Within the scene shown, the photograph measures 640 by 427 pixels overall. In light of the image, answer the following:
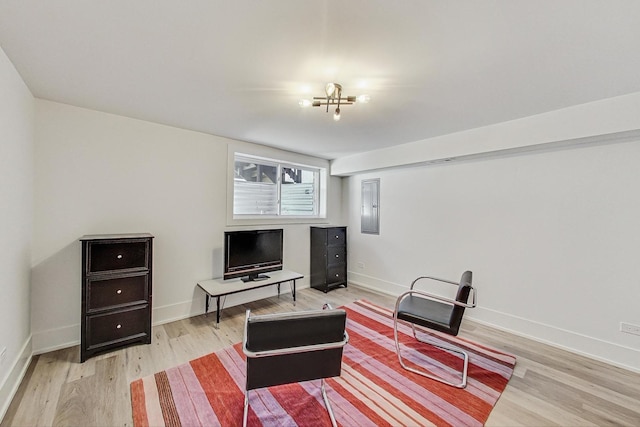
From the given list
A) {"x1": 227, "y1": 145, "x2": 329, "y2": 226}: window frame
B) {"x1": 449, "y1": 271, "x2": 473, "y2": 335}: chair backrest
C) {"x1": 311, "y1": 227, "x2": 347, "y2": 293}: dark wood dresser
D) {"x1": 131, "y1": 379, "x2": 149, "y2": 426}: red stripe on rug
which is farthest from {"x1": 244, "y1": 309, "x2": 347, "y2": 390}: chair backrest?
{"x1": 311, "y1": 227, "x2": 347, "y2": 293}: dark wood dresser

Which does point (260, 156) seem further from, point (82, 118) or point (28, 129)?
point (28, 129)

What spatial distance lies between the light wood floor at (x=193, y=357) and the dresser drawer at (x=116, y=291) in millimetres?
468

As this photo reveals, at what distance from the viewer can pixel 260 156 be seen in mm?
3996

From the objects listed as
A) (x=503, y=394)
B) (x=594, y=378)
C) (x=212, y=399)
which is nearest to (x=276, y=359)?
(x=212, y=399)

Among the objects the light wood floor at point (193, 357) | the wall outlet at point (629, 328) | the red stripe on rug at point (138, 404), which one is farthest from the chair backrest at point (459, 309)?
the red stripe on rug at point (138, 404)

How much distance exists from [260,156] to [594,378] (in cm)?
441

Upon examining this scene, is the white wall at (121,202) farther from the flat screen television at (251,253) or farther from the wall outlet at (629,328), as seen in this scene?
the wall outlet at (629,328)

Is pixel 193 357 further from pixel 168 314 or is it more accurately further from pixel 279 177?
pixel 279 177

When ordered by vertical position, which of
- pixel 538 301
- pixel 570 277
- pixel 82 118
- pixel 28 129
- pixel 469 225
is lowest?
pixel 538 301

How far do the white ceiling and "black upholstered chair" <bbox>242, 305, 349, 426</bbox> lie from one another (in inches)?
65.6

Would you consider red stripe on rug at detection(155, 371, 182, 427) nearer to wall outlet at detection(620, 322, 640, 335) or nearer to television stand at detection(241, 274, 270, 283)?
television stand at detection(241, 274, 270, 283)

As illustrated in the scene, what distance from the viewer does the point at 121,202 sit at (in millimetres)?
2822

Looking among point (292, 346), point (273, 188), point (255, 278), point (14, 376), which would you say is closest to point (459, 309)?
point (292, 346)

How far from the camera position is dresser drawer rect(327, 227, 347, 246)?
446cm
